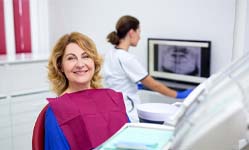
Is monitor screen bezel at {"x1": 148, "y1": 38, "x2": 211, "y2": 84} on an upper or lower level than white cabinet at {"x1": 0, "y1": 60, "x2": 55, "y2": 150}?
upper

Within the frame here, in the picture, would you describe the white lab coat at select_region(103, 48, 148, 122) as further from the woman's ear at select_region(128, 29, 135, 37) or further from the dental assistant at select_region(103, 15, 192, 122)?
the woman's ear at select_region(128, 29, 135, 37)

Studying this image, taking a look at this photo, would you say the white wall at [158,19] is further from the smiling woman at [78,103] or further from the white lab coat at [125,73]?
the smiling woman at [78,103]

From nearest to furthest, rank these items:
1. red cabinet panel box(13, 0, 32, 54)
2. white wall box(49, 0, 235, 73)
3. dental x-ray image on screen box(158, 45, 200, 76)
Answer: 1. white wall box(49, 0, 235, 73)
2. dental x-ray image on screen box(158, 45, 200, 76)
3. red cabinet panel box(13, 0, 32, 54)

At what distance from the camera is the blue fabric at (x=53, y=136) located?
1.09 meters

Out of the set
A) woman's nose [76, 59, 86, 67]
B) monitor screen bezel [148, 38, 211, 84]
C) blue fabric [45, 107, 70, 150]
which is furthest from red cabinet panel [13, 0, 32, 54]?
blue fabric [45, 107, 70, 150]

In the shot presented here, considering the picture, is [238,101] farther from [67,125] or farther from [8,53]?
[8,53]

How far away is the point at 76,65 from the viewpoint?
130 centimetres

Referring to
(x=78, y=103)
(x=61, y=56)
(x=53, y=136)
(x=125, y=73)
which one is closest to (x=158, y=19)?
(x=125, y=73)

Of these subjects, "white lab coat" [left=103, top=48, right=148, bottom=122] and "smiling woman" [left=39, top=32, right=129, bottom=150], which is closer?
"smiling woman" [left=39, top=32, right=129, bottom=150]

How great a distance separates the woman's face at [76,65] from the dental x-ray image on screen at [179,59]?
52.2 inches

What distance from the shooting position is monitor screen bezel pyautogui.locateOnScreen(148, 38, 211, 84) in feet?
7.85

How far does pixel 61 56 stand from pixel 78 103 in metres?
0.25

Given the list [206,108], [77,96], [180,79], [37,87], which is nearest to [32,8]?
[37,87]

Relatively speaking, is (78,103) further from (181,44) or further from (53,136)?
(181,44)
